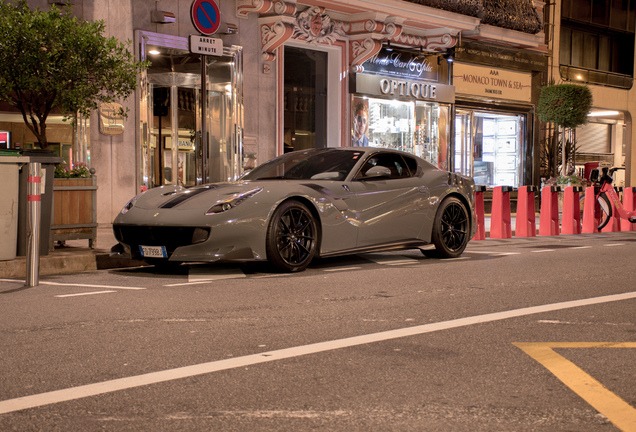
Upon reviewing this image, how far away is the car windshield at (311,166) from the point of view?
29.6 feet

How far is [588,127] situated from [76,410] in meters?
30.1

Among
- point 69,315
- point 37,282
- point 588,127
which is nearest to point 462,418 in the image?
point 69,315

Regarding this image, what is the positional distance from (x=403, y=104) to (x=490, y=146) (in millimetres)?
4461

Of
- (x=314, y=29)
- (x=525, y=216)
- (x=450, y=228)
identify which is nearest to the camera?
(x=450, y=228)

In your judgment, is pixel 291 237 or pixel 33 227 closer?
pixel 33 227

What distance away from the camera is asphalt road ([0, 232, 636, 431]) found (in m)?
3.32

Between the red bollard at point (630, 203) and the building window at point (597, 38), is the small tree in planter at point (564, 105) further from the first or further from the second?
the red bollard at point (630, 203)

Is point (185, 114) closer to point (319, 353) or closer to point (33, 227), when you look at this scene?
point (33, 227)

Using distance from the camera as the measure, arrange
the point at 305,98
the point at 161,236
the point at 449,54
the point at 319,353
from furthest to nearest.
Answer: the point at 449,54, the point at 305,98, the point at 161,236, the point at 319,353

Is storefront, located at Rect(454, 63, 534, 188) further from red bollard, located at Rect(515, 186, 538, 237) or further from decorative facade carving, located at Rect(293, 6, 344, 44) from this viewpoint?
red bollard, located at Rect(515, 186, 538, 237)

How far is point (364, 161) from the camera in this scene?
920 cm

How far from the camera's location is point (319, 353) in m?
4.40

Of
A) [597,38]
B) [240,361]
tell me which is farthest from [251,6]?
[597,38]

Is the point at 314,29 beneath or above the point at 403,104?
above
